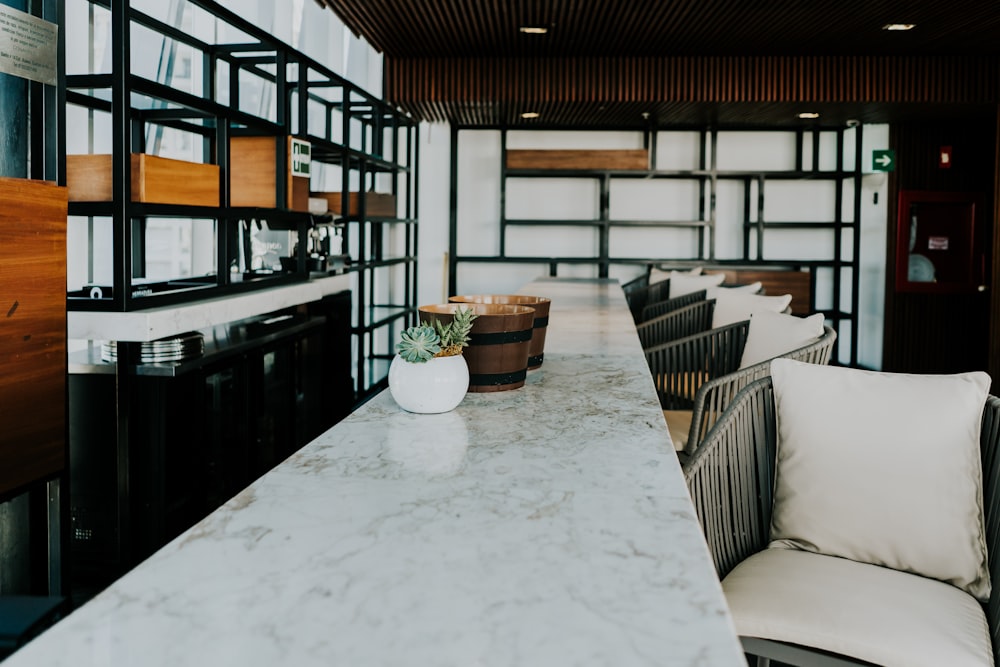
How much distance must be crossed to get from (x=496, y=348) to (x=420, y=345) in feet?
0.87

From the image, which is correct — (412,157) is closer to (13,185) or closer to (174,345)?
(174,345)

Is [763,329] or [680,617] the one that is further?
[763,329]

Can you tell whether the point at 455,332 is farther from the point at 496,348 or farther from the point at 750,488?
the point at 750,488

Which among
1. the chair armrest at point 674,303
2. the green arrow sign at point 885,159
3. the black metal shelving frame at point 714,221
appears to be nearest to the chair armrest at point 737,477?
the chair armrest at point 674,303

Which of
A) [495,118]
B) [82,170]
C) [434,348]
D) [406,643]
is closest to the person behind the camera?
[406,643]

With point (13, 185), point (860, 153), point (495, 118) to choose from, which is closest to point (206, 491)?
point (13, 185)

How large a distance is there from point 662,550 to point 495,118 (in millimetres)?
8337

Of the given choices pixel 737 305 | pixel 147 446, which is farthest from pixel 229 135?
pixel 737 305

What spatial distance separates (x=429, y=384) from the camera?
1.65 metres

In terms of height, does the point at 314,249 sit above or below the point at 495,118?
below

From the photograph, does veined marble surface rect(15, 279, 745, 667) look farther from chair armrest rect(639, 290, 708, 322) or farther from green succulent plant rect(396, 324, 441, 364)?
chair armrest rect(639, 290, 708, 322)

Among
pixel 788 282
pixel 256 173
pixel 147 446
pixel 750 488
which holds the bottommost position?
pixel 147 446

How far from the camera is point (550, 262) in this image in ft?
30.9

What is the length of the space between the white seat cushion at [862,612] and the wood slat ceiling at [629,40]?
4898mm
